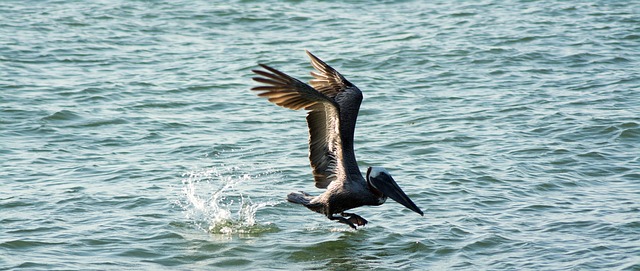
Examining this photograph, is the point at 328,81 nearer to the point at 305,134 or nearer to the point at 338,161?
the point at 338,161

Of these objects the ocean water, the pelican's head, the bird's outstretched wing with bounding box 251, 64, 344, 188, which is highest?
the bird's outstretched wing with bounding box 251, 64, 344, 188

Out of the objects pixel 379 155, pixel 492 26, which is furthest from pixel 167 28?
pixel 379 155

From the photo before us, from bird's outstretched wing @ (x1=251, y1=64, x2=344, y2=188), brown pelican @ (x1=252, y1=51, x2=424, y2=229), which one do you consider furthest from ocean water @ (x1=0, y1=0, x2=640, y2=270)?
bird's outstretched wing @ (x1=251, y1=64, x2=344, y2=188)

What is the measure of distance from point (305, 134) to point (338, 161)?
3.31 metres

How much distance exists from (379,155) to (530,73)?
4.30 m

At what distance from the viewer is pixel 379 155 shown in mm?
10664

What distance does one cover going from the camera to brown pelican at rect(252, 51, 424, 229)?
7.80 m

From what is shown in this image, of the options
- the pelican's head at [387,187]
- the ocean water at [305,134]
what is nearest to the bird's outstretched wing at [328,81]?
the pelican's head at [387,187]

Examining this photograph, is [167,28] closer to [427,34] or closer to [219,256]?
[427,34]

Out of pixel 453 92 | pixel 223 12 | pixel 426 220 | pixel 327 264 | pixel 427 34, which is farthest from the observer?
pixel 223 12

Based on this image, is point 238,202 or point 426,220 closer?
point 426,220

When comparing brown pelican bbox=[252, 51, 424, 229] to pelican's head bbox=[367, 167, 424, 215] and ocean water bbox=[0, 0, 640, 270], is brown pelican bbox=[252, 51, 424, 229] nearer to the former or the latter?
pelican's head bbox=[367, 167, 424, 215]

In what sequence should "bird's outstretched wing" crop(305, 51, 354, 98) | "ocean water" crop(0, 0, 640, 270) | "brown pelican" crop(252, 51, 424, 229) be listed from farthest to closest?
"bird's outstretched wing" crop(305, 51, 354, 98)
"ocean water" crop(0, 0, 640, 270)
"brown pelican" crop(252, 51, 424, 229)

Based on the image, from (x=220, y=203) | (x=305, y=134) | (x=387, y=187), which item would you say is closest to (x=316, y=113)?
(x=387, y=187)
